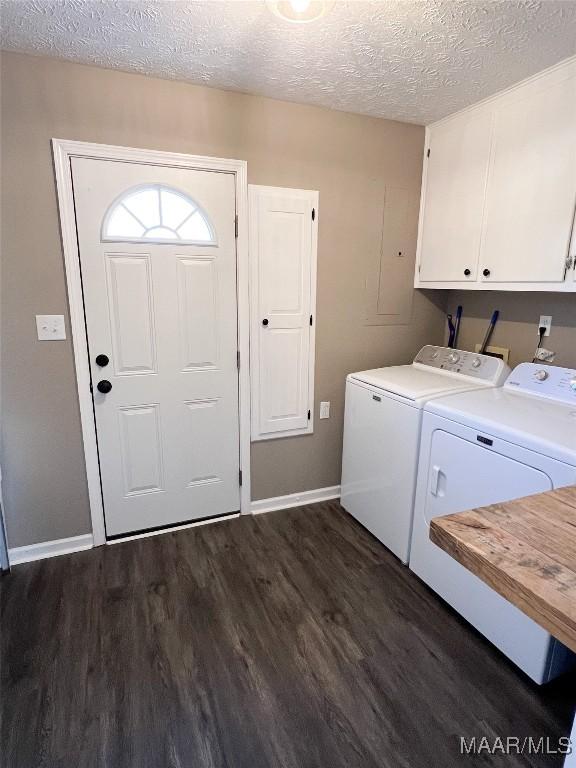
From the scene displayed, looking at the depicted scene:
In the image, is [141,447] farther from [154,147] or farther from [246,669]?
[154,147]

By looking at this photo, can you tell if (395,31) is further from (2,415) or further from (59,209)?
(2,415)

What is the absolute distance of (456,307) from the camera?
9.69ft

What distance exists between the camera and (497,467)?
1.68m

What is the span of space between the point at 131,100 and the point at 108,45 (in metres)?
0.27

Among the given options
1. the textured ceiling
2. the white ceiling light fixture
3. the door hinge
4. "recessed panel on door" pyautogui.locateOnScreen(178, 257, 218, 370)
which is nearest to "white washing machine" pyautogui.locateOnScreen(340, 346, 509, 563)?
the door hinge

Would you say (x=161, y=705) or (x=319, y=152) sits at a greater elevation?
(x=319, y=152)

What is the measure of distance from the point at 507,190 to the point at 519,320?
723 millimetres

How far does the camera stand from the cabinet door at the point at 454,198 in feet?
7.59

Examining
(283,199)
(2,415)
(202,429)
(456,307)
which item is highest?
(283,199)

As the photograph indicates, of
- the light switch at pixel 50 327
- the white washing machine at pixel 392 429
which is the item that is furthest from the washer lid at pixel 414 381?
the light switch at pixel 50 327

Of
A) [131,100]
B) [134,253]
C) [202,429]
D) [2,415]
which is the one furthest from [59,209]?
[202,429]

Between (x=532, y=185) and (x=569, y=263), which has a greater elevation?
(x=532, y=185)

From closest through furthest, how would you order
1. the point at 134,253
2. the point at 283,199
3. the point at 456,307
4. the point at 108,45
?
the point at 108,45 → the point at 134,253 → the point at 283,199 → the point at 456,307

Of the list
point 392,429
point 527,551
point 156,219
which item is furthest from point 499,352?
point 156,219
